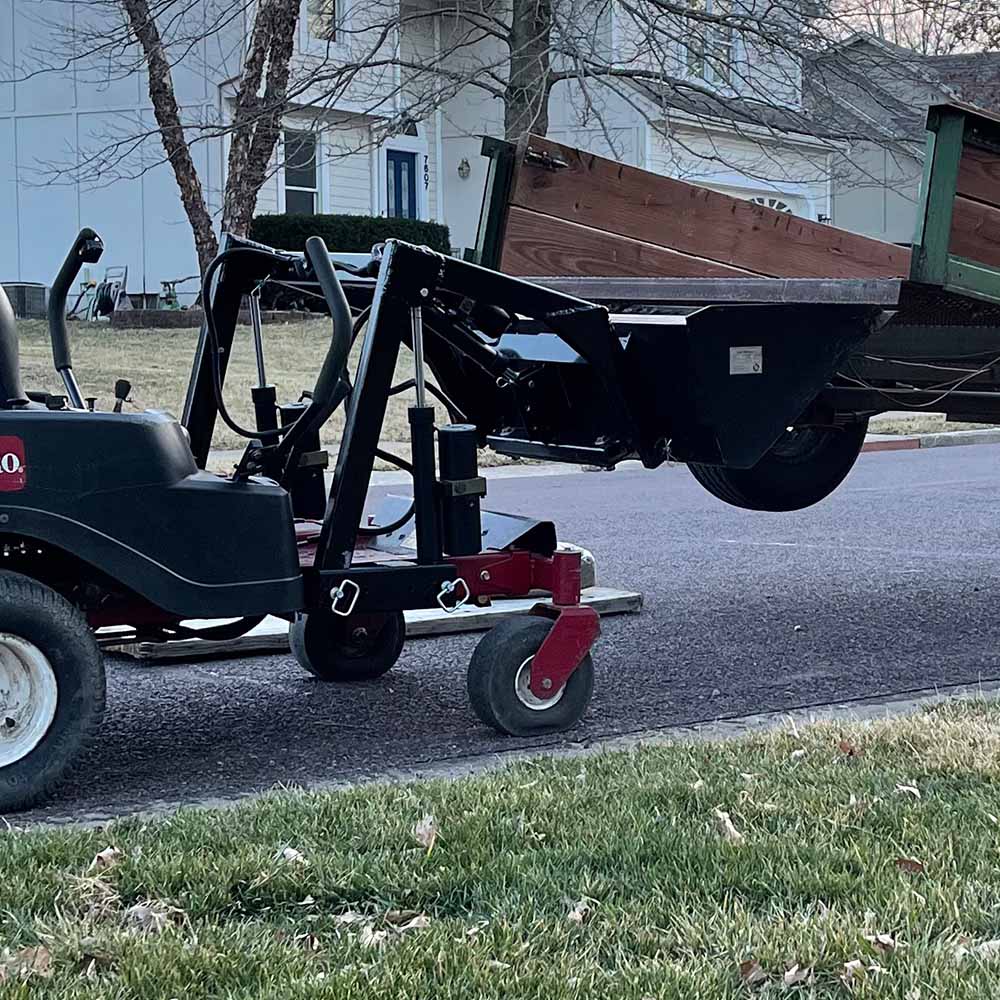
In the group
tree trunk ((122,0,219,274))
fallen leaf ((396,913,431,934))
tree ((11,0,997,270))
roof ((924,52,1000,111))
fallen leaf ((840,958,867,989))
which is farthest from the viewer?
roof ((924,52,1000,111))

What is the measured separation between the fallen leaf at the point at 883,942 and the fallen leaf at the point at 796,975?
0.16m

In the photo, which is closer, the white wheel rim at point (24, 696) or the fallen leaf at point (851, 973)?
the fallen leaf at point (851, 973)

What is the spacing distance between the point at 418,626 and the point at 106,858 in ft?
12.0

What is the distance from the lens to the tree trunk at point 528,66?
739 inches

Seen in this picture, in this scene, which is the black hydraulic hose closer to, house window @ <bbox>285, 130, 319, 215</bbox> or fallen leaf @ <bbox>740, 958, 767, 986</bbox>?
fallen leaf @ <bbox>740, 958, 767, 986</bbox>

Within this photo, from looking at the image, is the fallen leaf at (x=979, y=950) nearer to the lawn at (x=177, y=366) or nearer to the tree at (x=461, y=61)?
the lawn at (x=177, y=366)

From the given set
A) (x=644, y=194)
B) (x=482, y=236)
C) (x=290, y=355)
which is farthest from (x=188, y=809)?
(x=290, y=355)

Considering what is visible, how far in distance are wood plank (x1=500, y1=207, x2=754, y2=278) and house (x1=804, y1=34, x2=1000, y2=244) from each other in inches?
191

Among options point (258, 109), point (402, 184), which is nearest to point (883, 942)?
point (258, 109)

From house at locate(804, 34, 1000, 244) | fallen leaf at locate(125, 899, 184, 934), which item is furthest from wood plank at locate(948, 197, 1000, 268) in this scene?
house at locate(804, 34, 1000, 244)

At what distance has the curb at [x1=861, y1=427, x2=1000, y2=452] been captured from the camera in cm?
1894

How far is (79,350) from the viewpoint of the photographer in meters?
23.1

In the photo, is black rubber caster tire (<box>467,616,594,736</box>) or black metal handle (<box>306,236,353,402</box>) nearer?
black metal handle (<box>306,236,353,402</box>)

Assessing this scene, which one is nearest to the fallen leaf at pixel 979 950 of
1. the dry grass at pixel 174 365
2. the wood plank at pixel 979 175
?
the wood plank at pixel 979 175
